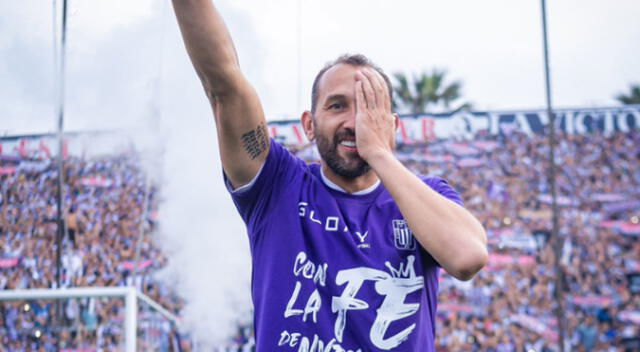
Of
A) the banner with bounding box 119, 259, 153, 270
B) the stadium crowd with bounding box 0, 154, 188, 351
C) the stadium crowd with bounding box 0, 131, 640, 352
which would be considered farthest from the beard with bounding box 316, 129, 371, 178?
the banner with bounding box 119, 259, 153, 270

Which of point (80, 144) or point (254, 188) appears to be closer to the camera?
point (254, 188)

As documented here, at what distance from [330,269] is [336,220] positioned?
0.13 metres

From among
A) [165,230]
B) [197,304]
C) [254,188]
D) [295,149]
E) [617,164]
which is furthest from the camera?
[617,164]

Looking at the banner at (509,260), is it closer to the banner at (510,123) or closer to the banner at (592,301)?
the banner at (592,301)

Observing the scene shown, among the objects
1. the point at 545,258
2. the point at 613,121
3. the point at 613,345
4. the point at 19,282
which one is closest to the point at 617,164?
the point at 613,121

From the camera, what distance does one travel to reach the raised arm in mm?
1233

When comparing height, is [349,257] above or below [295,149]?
below

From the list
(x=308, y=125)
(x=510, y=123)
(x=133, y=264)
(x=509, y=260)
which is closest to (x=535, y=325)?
(x=509, y=260)

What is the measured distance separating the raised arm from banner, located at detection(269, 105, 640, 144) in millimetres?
11219

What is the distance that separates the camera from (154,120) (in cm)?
840

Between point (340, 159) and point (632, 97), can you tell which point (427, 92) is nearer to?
point (632, 97)

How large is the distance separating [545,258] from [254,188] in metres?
10.9

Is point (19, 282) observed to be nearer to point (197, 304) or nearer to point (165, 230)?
point (165, 230)

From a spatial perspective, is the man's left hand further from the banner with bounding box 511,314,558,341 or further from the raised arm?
the banner with bounding box 511,314,558,341
